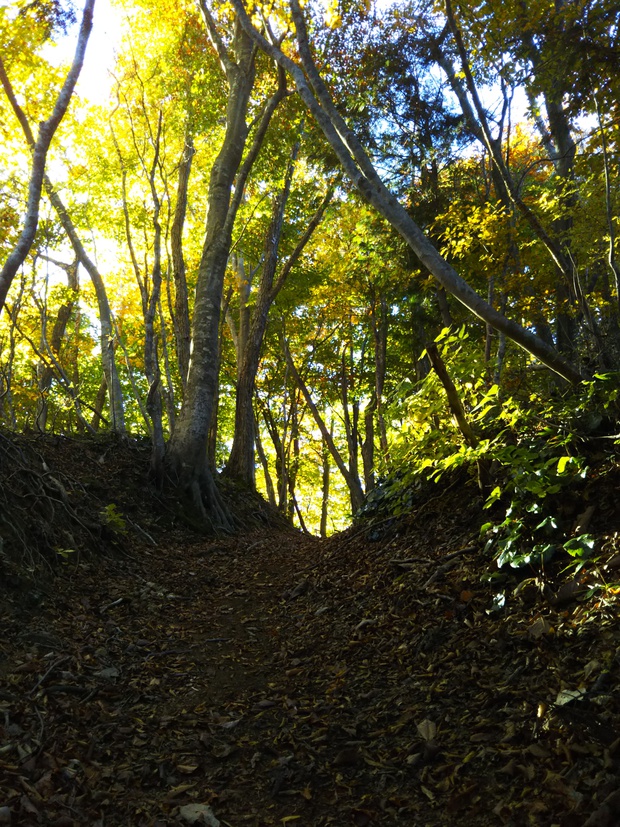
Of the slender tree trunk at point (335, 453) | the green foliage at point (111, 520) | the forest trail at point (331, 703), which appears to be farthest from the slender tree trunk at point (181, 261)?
the forest trail at point (331, 703)

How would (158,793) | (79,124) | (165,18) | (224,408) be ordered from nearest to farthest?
(158,793), (165,18), (79,124), (224,408)

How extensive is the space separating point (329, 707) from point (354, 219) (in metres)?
14.4

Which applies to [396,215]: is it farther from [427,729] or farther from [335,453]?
[335,453]

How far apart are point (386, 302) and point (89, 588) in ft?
39.1

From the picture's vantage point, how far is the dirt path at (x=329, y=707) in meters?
2.18

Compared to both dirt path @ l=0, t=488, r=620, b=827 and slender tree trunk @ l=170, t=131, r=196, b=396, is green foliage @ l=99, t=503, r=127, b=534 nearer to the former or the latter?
dirt path @ l=0, t=488, r=620, b=827

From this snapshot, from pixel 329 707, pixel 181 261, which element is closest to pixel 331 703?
pixel 329 707

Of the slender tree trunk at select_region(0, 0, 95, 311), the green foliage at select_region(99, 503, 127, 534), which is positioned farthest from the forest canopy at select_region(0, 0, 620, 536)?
the green foliage at select_region(99, 503, 127, 534)

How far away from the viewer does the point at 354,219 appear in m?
15.4

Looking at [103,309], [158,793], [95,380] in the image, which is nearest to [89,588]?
[158,793]

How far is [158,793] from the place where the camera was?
2.40 m

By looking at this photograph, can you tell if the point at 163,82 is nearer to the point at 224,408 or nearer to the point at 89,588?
the point at 89,588

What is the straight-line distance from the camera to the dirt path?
2.18 m

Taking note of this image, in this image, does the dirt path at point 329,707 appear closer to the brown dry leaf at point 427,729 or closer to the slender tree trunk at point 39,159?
the brown dry leaf at point 427,729
